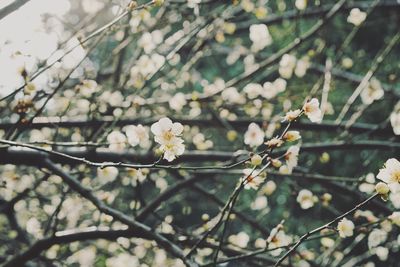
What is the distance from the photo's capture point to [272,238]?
73.2 inches

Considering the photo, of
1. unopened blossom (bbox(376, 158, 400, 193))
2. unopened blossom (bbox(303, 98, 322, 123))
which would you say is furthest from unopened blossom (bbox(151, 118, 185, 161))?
unopened blossom (bbox(376, 158, 400, 193))

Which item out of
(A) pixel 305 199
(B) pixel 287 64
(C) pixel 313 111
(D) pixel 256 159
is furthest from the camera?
(B) pixel 287 64

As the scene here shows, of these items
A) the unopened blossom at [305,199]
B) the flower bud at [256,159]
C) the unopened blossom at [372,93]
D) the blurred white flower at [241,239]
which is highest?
the unopened blossom at [372,93]

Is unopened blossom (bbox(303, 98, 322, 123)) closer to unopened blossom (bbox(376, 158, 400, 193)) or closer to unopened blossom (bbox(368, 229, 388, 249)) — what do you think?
unopened blossom (bbox(376, 158, 400, 193))

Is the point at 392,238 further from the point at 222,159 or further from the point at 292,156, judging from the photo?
the point at 292,156

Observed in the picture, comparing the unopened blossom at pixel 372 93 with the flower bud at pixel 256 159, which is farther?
the unopened blossom at pixel 372 93

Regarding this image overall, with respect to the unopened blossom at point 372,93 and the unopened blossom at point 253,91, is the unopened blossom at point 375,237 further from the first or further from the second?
the unopened blossom at point 253,91

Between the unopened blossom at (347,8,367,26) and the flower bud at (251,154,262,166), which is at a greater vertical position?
the unopened blossom at (347,8,367,26)

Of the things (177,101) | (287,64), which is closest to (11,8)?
(177,101)

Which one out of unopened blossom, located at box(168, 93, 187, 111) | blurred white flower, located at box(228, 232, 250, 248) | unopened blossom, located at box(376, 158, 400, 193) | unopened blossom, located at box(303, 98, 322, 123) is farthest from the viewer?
unopened blossom, located at box(168, 93, 187, 111)

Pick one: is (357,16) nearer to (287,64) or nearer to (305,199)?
(287,64)

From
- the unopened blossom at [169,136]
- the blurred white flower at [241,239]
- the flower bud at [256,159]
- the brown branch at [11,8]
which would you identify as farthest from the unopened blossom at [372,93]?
the brown branch at [11,8]

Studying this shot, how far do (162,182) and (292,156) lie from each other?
2363 mm

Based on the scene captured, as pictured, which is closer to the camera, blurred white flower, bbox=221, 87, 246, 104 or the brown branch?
the brown branch
